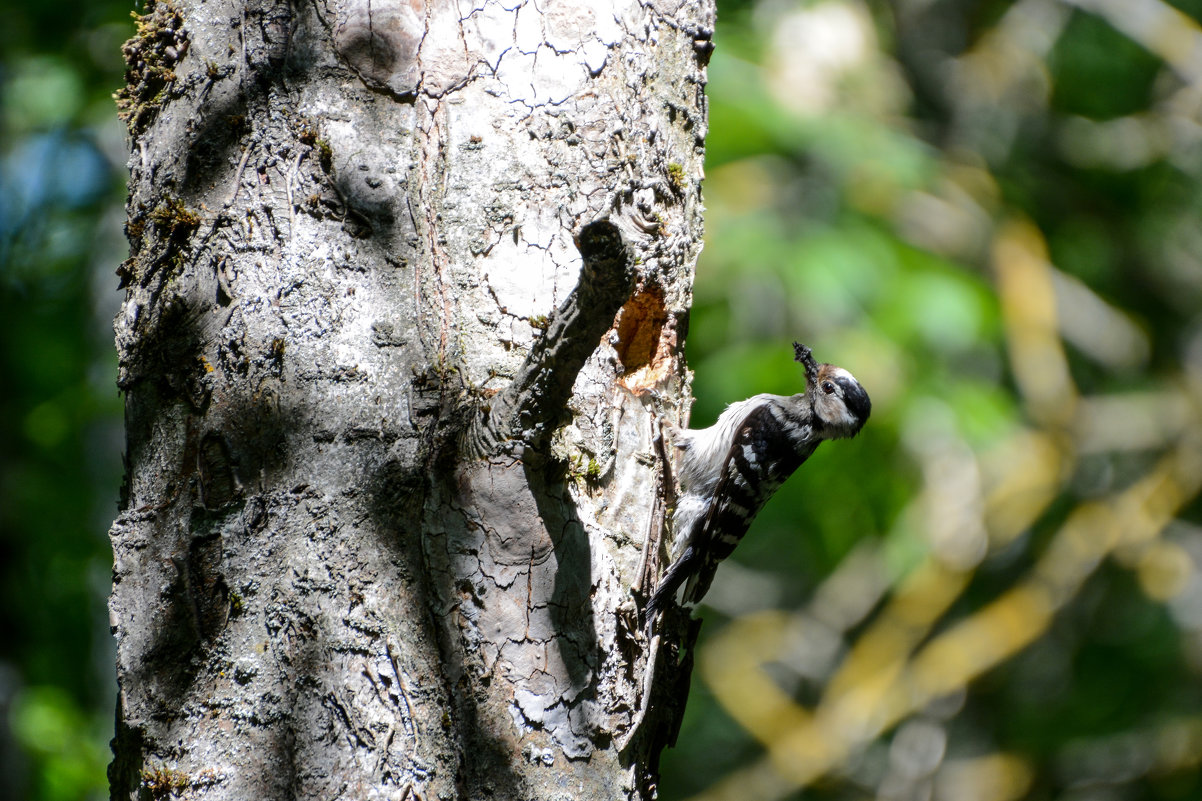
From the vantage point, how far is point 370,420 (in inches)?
79.7

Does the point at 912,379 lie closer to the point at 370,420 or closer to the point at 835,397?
the point at 835,397

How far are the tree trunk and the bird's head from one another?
244 cm

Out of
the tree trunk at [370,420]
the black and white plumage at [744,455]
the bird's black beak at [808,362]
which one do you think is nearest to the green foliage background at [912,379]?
the bird's black beak at [808,362]

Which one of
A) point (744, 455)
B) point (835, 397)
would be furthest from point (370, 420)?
point (835, 397)

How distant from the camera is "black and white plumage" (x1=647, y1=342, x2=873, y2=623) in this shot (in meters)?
3.91

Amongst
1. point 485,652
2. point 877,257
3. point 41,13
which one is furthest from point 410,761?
point 41,13

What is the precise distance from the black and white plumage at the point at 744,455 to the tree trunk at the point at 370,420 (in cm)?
119

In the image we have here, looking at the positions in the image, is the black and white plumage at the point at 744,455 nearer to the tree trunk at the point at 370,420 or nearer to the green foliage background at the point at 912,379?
the green foliage background at the point at 912,379

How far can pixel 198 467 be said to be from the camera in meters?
2.02

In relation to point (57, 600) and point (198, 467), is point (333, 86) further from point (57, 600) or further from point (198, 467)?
point (57, 600)

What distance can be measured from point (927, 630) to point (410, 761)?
7.19m

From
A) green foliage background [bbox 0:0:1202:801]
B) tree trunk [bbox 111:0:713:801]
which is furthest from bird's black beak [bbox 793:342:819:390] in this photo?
tree trunk [bbox 111:0:713:801]

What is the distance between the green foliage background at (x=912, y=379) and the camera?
5.35 m

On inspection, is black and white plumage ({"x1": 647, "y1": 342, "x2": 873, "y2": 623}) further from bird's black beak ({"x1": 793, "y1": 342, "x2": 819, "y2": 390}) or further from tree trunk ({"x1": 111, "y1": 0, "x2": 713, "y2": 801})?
tree trunk ({"x1": 111, "y1": 0, "x2": 713, "y2": 801})
